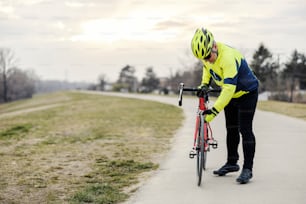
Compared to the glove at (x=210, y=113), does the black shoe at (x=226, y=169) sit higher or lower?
lower

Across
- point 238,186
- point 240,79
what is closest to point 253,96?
point 240,79

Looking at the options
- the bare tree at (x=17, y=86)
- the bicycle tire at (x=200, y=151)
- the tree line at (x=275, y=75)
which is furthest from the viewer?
the bare tree at (x=17, y=86)

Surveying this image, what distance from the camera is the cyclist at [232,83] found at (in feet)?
17.1

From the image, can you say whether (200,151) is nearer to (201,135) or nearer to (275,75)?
(201,135)

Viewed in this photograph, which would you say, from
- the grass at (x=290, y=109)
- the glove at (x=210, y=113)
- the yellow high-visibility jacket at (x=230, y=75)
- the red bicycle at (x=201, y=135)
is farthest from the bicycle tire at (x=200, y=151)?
the grass at (x=290, y=109)

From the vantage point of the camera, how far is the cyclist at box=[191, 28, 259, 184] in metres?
5.22

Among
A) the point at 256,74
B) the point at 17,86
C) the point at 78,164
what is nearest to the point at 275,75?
the point at 256,74

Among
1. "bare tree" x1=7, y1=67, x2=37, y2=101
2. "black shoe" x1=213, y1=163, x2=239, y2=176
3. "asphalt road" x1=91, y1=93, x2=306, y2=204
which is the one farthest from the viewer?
"bare tree" x1=7, y1=67, x2=37, y2=101

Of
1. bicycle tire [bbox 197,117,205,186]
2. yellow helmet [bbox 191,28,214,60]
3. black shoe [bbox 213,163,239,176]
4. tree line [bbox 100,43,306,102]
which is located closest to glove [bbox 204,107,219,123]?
bicycle tire [bbox 197,117,205,186]

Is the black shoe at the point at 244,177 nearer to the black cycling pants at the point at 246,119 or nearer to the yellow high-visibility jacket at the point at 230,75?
the black cycling pants at the point at 246,119

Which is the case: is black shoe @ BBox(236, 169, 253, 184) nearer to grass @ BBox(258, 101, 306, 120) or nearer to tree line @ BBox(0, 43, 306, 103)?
grass @ BBox(258, 101, 306, 120)

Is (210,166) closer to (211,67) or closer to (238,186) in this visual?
→ (238,186)

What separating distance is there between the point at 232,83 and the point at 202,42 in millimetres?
581

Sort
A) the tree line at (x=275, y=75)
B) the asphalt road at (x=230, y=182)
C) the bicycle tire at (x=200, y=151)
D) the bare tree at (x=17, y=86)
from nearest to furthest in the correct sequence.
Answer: the asphalt road at (x=230, y=182) < the bicycle tire at (x=200, y=151) < the tree line at (x=275, y=75) < the bare tree at (x=17, y=86)
